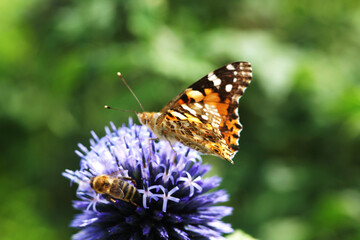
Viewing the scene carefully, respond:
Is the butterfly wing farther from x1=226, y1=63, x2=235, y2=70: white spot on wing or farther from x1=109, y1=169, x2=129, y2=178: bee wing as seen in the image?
x1=109, y1=169, x2=129, y2=178: bee wing

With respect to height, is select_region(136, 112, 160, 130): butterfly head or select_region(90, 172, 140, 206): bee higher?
select_region(136, 112, 160, 130): butterfly head

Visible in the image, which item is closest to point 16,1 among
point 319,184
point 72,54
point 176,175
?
point 72,54

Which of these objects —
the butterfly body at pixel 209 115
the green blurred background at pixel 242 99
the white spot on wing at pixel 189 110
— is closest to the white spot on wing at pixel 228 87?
the butterfly body at pixel 209 115

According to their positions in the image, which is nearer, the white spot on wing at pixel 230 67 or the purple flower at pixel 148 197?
the purple flower at pixel 148 197

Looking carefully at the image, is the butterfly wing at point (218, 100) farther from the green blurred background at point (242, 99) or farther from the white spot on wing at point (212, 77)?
the green blurred background at point (242, 99)

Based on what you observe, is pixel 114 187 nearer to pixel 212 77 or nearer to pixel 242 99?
pixel 212 77

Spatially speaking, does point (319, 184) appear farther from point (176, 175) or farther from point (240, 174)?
point (176, 175)

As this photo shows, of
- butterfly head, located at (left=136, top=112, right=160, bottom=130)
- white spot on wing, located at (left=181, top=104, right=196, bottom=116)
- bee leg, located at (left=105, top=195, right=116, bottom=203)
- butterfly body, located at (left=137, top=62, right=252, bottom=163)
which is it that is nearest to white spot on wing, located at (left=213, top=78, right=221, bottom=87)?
butterfly body, located at (left=137, top=62, right=252, bottom=163)
